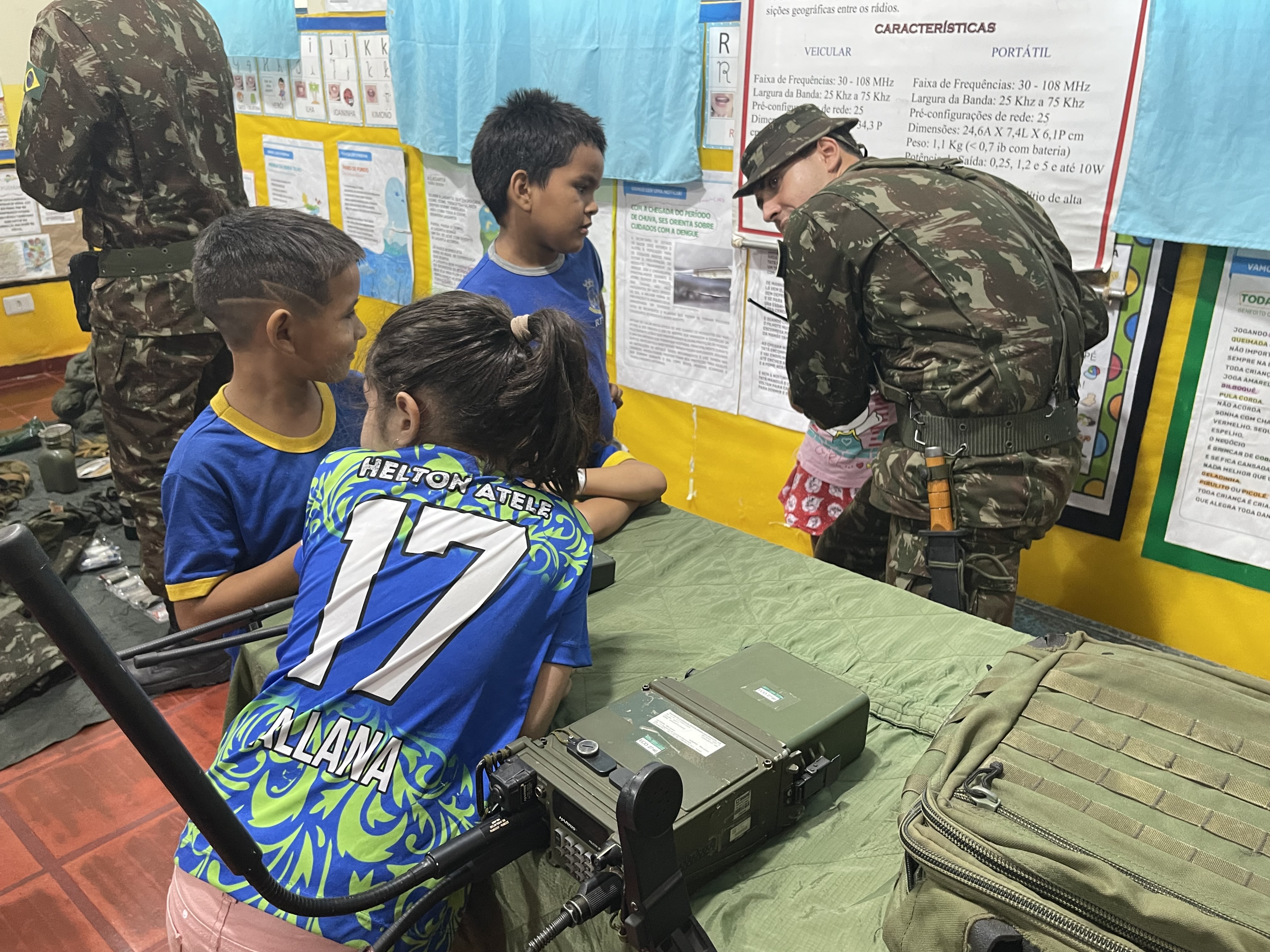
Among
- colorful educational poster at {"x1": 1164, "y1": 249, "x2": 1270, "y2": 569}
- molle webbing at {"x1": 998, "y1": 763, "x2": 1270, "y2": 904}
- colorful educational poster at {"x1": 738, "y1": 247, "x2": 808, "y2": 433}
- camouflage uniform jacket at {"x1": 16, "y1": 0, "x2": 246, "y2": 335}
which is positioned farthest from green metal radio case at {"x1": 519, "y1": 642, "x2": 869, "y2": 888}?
camouflage uniform jacket at {"x1": 16, "y1": 0, "x2": 246, "y2": 335}

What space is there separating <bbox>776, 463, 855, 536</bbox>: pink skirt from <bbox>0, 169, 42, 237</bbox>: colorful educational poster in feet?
13.5

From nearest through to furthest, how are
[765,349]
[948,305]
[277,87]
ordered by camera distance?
[948,305] → [765,349] → [277,87]

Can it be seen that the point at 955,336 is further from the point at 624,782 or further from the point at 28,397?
the point at 28,397

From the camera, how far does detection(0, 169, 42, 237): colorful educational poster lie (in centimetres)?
443

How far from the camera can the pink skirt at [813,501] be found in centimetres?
235

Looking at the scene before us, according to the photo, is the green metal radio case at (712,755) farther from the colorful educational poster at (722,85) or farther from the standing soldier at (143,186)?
the colorful educational poster at (722,85)

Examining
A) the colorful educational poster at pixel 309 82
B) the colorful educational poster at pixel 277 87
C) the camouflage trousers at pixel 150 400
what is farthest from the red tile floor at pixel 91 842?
the colorful educational poster at pixel 277 87

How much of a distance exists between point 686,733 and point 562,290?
1.16 m

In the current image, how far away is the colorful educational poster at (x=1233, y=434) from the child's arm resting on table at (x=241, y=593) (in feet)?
6.17

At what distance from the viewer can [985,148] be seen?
2.13 metres

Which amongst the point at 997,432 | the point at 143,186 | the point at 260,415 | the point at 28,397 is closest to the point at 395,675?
the point at 260,415

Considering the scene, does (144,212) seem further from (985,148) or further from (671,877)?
(671,877)

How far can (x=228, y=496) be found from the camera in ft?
4.47

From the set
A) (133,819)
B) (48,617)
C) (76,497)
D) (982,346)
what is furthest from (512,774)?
(76,497)
